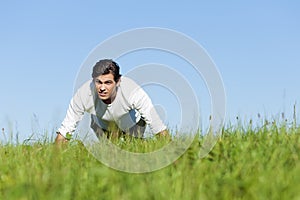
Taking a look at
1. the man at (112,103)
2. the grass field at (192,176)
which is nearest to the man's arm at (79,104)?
the man at (112,103)

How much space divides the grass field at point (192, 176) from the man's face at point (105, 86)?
8.92 feet

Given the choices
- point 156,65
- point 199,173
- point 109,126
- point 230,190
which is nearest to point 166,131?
point 156,65

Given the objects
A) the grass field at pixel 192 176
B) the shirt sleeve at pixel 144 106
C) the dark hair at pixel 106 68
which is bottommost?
the grass field at pixel 192 176

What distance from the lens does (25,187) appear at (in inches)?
147

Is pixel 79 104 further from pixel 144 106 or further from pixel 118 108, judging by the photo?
pixel 144 106

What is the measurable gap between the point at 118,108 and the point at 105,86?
56 cm

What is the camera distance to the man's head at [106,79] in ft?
27.0

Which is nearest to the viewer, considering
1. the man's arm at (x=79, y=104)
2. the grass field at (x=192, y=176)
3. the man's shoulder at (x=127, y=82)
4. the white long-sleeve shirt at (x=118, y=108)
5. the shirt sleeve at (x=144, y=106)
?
the grass field at (x=192, y=176)

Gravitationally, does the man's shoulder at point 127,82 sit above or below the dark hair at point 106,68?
below

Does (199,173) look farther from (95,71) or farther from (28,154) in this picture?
(95,71)

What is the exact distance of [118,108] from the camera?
8570 mm

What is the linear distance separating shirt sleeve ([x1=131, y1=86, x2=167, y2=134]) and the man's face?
0.40 metres

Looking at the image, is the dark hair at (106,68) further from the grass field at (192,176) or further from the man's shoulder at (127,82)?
the grass field at (192,176)

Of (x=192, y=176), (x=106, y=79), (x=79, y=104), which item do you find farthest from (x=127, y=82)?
(x=192, y=176)
